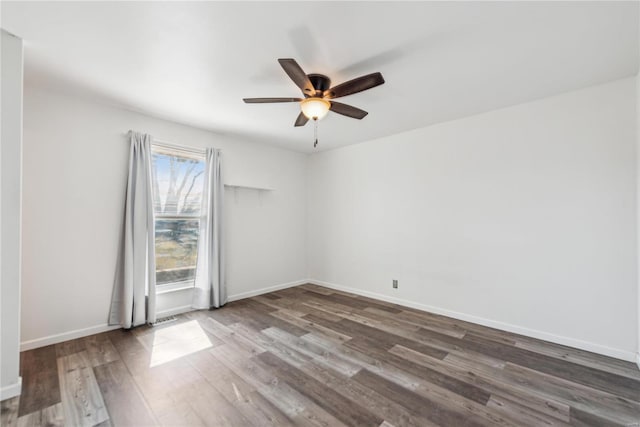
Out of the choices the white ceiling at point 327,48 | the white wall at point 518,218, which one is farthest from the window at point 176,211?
the white wall at point 518,218

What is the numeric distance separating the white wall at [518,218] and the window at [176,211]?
263 centimetres

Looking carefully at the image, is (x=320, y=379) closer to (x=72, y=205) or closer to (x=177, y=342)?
(x=177, y=342)

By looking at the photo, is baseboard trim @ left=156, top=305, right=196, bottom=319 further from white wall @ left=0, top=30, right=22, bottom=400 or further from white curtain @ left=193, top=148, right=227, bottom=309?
white wall @ left=0, top=30, right=22, bottom=400

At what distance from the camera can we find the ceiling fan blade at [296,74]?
6.12 feet

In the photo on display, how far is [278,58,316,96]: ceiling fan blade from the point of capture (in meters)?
1.87

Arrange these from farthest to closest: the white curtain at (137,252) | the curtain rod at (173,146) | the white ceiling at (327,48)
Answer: the curtain rod at (173,146) → the white curtain at (137,252) → the white ceiling at (327,48)

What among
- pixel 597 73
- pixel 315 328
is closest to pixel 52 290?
pixel 315 328

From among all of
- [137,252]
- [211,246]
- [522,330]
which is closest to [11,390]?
[137,252]

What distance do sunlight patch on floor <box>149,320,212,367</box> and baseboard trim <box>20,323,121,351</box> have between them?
0.60 metres

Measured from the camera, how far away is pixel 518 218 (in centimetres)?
308

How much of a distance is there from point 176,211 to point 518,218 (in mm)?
4334

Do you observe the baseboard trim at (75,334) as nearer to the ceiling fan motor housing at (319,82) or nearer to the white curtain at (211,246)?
the white curtain at (211,246)

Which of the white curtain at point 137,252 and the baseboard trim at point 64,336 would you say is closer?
the baseboard trim at point 64,336

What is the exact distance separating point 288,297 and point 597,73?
452 cm
